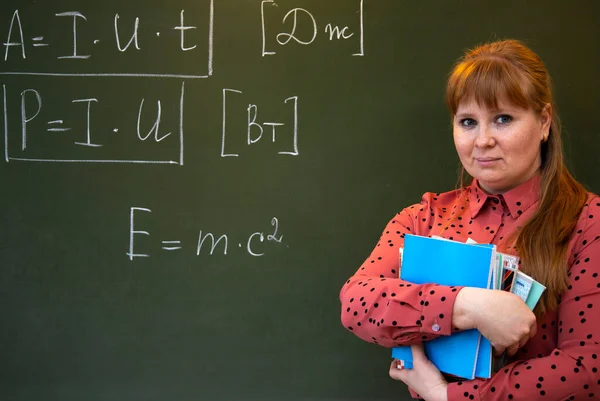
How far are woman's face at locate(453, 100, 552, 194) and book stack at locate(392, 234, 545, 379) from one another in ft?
0.68

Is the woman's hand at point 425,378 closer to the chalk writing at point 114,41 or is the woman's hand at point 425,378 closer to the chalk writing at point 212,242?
the chalk writing at point 212,242

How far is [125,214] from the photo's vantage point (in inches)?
75.3

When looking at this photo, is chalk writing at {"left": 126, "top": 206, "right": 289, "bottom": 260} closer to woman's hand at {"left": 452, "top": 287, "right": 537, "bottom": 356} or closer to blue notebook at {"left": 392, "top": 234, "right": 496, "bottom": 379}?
blue notebook at {"left": 392, "top": 234, "right": 496, "bottom": 379}

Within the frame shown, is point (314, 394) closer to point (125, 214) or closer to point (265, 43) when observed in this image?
point (125, 214)

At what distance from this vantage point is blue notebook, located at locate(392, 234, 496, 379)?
1.14 m

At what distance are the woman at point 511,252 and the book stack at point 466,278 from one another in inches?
1.2

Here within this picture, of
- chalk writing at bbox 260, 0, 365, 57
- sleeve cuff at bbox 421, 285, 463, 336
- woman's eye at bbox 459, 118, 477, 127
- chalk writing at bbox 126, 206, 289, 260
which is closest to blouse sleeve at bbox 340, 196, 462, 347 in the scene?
sleeve cuff at bbox 421, 285, 463, 336

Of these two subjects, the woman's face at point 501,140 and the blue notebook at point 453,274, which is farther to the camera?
the woman's face at point 501,140

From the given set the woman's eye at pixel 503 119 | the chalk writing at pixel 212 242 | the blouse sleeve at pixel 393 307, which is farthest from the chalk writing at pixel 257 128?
the woman's eye at pixel 503 119

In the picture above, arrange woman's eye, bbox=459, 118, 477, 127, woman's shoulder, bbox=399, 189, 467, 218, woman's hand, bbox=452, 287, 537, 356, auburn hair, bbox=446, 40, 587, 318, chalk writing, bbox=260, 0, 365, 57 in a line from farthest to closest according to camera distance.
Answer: chalk writing, bbox=260, 0, 365, 57 < woman's shoulder, bbox=399, 189, 467, 218 < woman's eye, bbox=459, 118, 477, 127 < auburn hair, bbox=446, 40, 587, 318 < woman's hand, bbox=452, 287, 537, 356

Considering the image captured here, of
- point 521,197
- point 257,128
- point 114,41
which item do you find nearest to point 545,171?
point 521,197

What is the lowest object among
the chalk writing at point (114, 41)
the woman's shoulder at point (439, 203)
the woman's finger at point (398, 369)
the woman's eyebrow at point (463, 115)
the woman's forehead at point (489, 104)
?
the woman's finger at point (398, 369)

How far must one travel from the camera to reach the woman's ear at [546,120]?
1.27 metres

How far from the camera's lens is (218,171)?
1.91 meters
